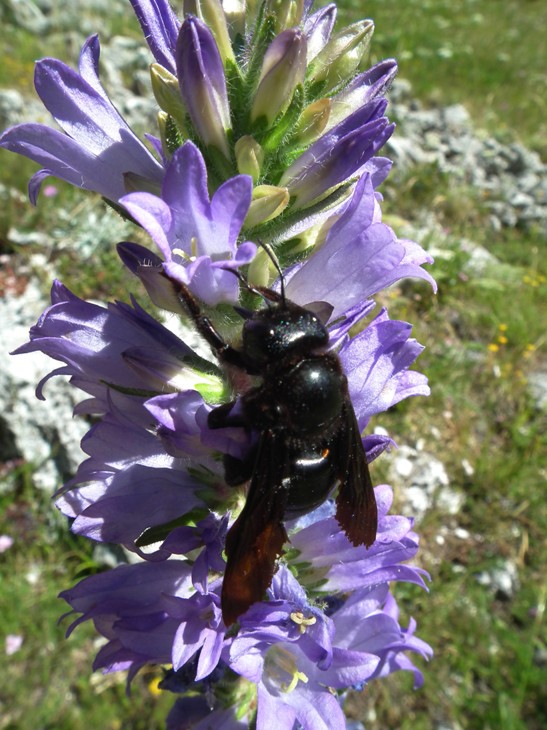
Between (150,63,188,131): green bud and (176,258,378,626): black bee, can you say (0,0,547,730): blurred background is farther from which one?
(150,63,188,131): green bud

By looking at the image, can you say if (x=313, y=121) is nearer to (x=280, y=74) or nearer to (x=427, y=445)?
(x=280, y=74)

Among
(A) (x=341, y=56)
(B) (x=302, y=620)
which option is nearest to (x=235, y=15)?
(A) (x=341, y=56)

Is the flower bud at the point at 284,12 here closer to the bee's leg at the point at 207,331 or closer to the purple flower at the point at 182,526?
the purple flower at the point at 182,526

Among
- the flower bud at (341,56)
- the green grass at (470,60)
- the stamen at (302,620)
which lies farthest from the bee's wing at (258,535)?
the green grass at (470,60)

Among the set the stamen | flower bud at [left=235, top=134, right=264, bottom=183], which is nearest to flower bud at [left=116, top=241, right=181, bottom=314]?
flower bud at [left=235, top=134, right=264, bottom=183]

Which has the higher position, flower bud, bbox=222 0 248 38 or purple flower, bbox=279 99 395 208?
flower bud, bbox=222 0 248 38

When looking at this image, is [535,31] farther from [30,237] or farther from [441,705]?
[441,705]
